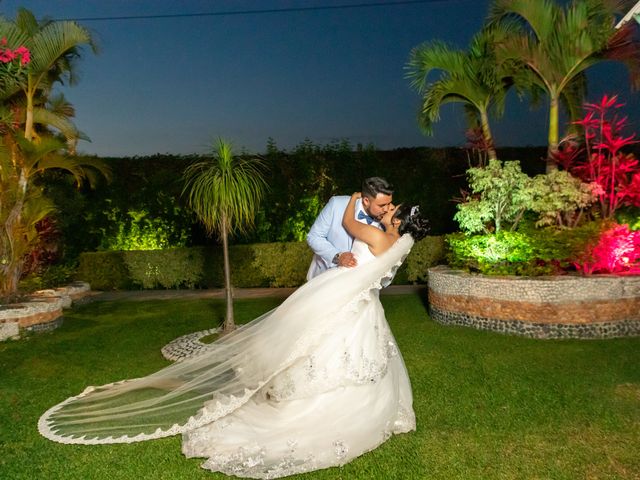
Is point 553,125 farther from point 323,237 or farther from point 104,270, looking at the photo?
point 104,270

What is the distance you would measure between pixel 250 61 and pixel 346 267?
39.4 feet

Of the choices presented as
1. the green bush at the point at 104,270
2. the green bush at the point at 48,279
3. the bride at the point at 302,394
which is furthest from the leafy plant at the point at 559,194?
the green bush at the point at 104,270

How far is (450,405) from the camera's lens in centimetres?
482

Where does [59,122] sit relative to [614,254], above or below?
above

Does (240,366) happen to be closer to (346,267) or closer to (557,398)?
(346,267)

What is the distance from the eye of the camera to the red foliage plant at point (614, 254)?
7344mm

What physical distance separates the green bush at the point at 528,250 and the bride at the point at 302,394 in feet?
12.2

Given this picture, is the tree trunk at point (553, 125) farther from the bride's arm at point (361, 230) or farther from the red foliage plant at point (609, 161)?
the bride's arm at point (361, 230)

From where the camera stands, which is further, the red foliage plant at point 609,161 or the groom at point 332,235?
the red foliage plant at point 609,161

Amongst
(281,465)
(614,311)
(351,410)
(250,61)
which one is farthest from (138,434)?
(250,61)

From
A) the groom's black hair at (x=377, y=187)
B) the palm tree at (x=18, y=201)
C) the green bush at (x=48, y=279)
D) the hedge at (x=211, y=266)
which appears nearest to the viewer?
the groom's black hair at (x=377, y=187)

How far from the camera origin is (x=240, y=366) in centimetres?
458

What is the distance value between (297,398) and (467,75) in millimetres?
7025

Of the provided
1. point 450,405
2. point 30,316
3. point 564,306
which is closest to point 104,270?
point 30,316
